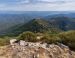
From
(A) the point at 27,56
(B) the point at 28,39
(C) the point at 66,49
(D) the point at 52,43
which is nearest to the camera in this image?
(A) the point at 27,56

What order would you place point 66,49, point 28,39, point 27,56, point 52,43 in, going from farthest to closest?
point 28,39
point 52,43
point 66,49
point 27,56

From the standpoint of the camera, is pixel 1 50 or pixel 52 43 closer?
pixel 1 50

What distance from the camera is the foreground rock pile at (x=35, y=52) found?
2214 centimetres

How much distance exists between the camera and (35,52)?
886 inches

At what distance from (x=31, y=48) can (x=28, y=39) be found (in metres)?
5.03

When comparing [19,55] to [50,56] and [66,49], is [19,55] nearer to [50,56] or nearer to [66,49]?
[50,56]

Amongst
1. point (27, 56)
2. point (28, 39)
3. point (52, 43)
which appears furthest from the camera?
point (28, 39)

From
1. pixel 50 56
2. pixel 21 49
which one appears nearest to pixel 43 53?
pixel 50 56

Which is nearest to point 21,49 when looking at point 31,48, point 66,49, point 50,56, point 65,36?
point 31,48

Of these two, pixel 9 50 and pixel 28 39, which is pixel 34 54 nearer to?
pixel 9 50

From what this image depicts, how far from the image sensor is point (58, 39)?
2706cm

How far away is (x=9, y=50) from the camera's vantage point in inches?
902

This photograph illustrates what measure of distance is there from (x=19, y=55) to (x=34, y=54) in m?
1.50

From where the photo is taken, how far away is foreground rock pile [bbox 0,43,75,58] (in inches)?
872
